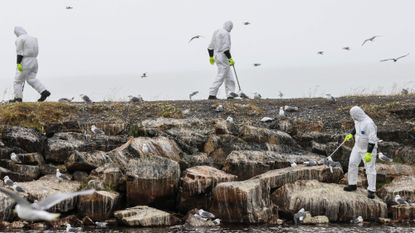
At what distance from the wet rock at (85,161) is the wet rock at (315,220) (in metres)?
6.10

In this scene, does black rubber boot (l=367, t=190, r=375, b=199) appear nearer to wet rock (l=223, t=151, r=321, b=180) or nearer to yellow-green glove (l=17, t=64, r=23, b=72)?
wet rock (l=223, t=151, r=321, b=180)

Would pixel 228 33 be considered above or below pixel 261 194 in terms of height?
above

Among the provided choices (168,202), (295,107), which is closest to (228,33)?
(295,107)

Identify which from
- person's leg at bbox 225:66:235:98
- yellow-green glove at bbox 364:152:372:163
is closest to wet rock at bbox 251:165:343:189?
yellow-green glove at bbox 364:152:372:163

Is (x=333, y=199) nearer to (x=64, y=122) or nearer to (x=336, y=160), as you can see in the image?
(x=336, y=160)

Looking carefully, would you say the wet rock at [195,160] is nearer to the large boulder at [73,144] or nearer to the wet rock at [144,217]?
the large boulder at [73,144]

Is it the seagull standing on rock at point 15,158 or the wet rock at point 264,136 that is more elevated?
the wet rock at point 264,136

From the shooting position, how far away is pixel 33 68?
32344mm

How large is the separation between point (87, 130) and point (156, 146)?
309cm

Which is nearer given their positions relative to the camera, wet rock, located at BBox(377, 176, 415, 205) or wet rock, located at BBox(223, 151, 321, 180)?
wet rock, located at BBox(377, 176, 415, 205)

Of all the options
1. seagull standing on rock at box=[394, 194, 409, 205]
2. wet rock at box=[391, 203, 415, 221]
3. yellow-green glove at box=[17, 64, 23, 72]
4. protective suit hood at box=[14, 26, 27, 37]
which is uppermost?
protective suit hood at box=[14, 26, 27, 37]

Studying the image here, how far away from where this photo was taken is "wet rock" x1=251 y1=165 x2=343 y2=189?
2573cm

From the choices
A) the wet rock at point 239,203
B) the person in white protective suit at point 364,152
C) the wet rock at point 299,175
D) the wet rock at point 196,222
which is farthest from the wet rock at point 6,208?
the person in white protective suit at point 364,152

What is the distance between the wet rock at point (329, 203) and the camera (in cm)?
2503
